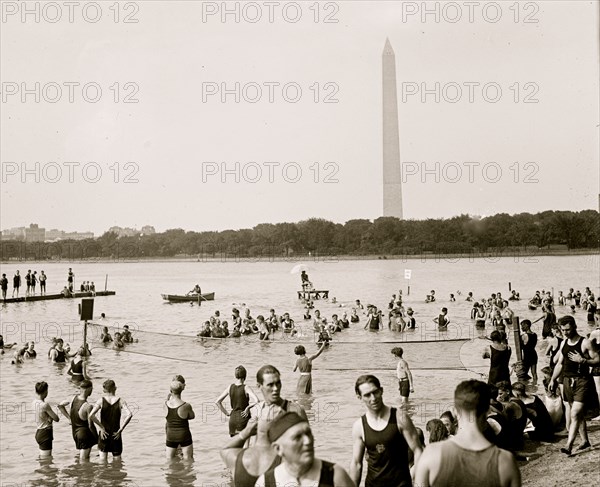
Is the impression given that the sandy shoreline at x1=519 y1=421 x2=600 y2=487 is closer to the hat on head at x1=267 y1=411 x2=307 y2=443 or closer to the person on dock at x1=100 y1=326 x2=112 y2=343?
the hat on head at x1=267 y1=411 x2=307 y2=443

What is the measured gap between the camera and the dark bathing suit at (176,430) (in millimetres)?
10555

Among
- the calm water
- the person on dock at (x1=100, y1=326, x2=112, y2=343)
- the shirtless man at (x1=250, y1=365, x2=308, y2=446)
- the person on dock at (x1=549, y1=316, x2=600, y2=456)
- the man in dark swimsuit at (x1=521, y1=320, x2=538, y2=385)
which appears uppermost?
the shirtless man at (x1=250, y1=365, x2=308, y2=446)

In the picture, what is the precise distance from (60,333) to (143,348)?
10.9 m

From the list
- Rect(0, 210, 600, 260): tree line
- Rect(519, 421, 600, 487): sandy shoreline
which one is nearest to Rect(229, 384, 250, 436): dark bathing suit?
Rect(519, 421, 600, 487): sandy shoreline

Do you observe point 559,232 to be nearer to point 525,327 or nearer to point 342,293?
point 342,293

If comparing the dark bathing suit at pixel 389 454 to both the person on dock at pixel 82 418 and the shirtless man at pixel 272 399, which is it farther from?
the person on dock at pixel 82 418

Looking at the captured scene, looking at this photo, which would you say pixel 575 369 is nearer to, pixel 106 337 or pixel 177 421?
pixel 177 421

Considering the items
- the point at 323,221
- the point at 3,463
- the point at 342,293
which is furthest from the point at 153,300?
the point at 323,221

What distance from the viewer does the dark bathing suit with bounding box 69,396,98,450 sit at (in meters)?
11.4

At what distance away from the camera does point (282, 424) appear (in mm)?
3758

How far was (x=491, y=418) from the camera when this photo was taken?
928 centimetres

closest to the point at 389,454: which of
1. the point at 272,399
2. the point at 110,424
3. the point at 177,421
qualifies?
the point at 272,399

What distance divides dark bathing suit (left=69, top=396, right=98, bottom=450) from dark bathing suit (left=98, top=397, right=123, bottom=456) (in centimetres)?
35

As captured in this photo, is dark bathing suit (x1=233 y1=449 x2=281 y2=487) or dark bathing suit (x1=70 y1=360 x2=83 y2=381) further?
dark bathing suit (x1=70 y1=360 x2=83 y2=381)
